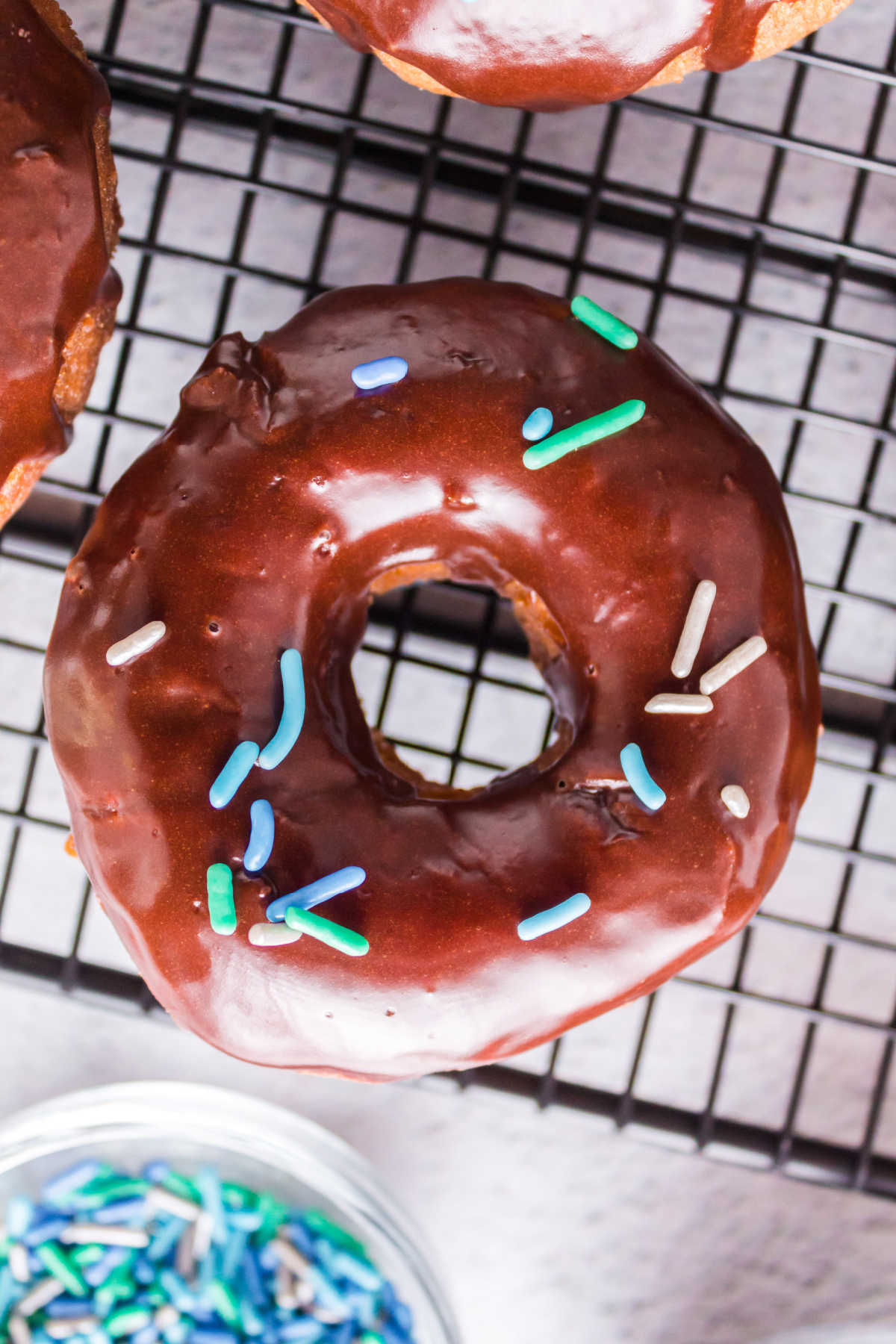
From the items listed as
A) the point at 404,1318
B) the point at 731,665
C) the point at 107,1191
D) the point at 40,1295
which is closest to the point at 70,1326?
the point at 40,1295

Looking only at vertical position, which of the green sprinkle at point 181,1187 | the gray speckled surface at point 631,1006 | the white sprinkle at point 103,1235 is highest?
the gray speckled surface at point 631,1006

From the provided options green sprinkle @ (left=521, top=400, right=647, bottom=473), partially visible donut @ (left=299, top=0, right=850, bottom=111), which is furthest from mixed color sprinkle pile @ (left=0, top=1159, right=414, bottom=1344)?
partially visible donut @ (left=299, top=0, right=850, bottom=111)

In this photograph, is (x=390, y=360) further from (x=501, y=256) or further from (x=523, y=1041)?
(x=523, y=1041)

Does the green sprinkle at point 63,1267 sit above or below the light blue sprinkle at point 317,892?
below

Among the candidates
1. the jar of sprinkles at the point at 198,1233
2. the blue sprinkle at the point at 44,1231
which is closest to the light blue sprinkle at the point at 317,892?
the jar of sprinkles at the point at 198,1233

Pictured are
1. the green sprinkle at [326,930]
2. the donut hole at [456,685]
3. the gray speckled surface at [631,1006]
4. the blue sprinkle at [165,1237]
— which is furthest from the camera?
the blue sprinkle at [165,1237]

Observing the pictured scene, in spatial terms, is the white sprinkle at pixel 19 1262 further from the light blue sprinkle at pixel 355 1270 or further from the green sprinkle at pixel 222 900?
the green sprinkle at pixel 222 900

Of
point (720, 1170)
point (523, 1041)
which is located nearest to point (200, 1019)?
point (523, 1041)
